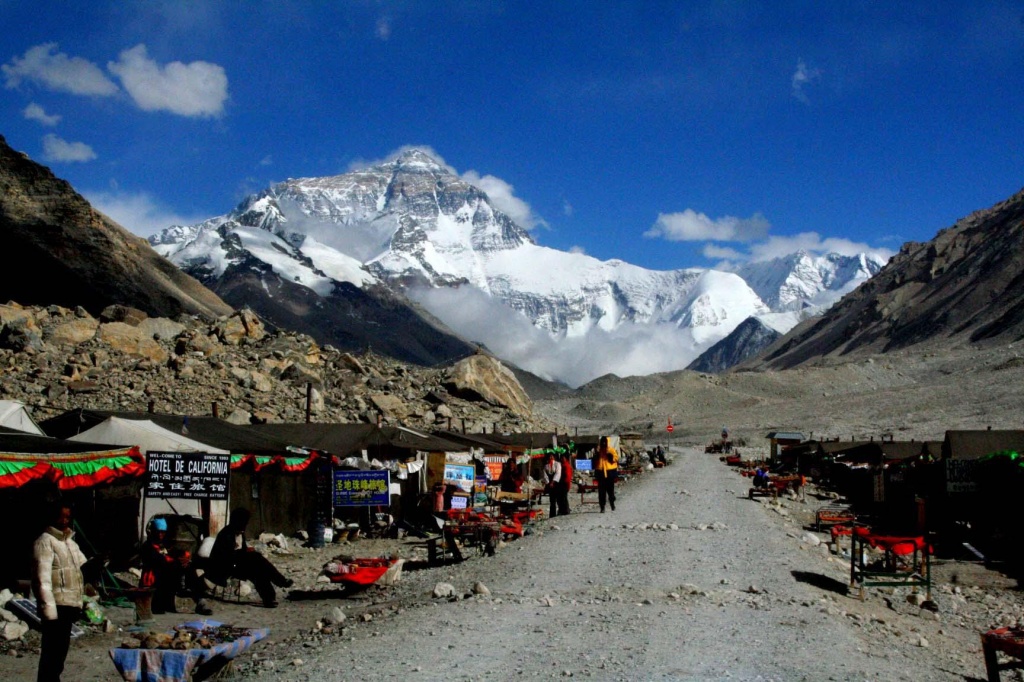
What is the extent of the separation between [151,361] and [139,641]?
3681 centimetres

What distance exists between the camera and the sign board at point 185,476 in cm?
1501

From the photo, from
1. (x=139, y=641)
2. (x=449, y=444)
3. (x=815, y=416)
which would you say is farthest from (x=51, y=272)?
(x=139, y=641)

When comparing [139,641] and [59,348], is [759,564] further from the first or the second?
[59,348]

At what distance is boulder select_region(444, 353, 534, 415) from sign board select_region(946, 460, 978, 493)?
49459 millimetres

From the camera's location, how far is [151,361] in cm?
4303

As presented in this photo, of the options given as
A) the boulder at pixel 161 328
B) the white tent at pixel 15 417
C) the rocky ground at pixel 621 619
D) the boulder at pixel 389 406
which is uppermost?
the boulder at pixel 161 328

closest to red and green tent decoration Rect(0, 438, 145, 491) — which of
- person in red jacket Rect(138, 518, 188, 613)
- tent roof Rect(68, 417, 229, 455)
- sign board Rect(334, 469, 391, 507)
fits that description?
person in red jacket Rect(138, 518, 188, 613)

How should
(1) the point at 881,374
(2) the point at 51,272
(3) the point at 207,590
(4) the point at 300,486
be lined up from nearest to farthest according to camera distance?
(3) the point at 207,590, (4) the point at 300,486, (2) the point at 51,272, (1) the point at 881,374

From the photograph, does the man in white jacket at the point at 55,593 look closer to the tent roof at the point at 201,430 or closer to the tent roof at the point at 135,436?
the tent roof at the point at 135,436

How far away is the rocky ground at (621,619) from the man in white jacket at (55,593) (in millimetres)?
1477

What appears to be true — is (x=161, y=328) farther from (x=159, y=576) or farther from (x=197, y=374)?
(x=159, y=576)

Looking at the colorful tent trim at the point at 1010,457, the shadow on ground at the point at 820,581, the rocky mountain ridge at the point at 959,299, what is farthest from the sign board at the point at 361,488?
the rocky mountain ridge at the point at 959,299

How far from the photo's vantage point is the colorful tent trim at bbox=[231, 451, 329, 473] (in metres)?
18.8

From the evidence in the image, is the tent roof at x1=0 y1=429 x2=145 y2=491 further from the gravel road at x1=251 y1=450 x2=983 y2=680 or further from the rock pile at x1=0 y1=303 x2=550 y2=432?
the rock pile at x1=0 y1=303 x2=550 y2=432
